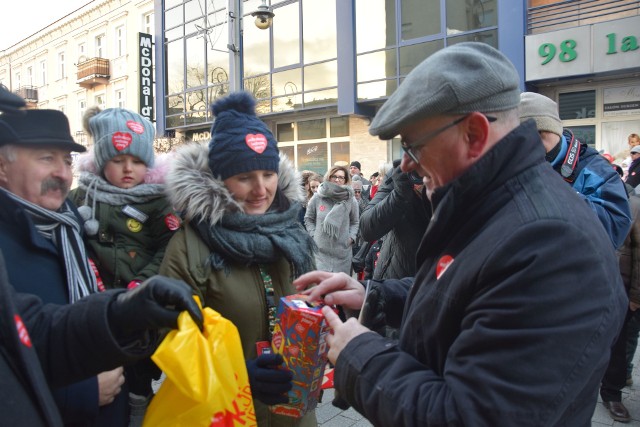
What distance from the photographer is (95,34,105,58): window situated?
87.6 feet

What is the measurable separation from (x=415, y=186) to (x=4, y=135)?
8.28 ft

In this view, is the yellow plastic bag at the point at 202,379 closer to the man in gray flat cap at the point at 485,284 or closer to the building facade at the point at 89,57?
the man in gray flat cap at the point at 485,284

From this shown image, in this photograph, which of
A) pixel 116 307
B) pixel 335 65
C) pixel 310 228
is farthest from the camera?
pixel 335 65

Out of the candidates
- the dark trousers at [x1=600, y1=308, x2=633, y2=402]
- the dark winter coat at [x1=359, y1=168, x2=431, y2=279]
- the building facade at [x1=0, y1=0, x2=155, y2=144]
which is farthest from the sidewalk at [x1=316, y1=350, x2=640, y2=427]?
the building facade at [x1=0, y1=0, x2=155, y2=144]

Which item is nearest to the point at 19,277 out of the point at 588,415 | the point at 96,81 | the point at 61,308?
the point at 61,308

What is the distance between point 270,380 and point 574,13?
12.1 metres

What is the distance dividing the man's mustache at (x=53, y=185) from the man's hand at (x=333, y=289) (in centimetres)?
108

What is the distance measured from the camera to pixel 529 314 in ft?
3.50

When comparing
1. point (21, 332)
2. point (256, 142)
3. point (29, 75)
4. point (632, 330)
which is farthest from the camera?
point (29, 75)

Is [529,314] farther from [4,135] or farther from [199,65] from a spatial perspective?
[199,65]

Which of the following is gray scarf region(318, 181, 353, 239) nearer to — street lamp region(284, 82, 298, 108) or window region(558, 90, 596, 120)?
window region(558, 90, 596, 120)

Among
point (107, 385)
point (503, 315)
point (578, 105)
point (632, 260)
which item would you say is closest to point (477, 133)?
point (503, 315)

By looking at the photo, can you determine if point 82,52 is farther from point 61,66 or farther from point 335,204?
point 335,204

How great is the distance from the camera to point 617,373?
3.62 metres
